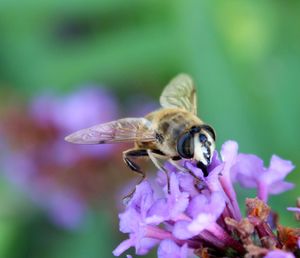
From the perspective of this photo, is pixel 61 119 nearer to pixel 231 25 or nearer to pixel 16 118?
pixel 16 118

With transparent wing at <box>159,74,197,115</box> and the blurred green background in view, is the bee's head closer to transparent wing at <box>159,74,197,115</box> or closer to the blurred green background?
transparent wing at <box>159,74,197,115</box>

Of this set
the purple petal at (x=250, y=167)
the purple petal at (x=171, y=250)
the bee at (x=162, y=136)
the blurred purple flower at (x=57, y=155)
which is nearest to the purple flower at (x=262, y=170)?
the purple petal at (x=250, y=167)

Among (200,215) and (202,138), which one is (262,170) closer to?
(202,138)

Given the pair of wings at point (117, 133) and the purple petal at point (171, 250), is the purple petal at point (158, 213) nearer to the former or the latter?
the purple petal at point (171, 250)

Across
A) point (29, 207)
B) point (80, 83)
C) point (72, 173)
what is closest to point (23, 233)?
point (29, 207)

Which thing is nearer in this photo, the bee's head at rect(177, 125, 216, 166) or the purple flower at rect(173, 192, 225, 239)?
the purple flower at rect(173, 192, 225, 239)

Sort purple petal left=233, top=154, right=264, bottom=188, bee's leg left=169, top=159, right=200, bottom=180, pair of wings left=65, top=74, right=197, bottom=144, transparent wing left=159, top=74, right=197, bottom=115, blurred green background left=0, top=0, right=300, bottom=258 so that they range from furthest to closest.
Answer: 1. blurred green background left=0, top=0, right=300, bottom=258
2. transparent wing left=159, top=74, right=197, bottom=115
3. pair of wings left=65, top=74, right=197, bottom=144
4. purple petal left=233, top=154, right=264, bottom=188
5. bee's leg left=169, top=159, right=200, bottom=180

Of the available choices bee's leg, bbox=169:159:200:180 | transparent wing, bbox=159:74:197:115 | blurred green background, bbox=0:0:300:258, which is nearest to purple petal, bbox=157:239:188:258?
bee's leg, bbox=169:159:200:180
